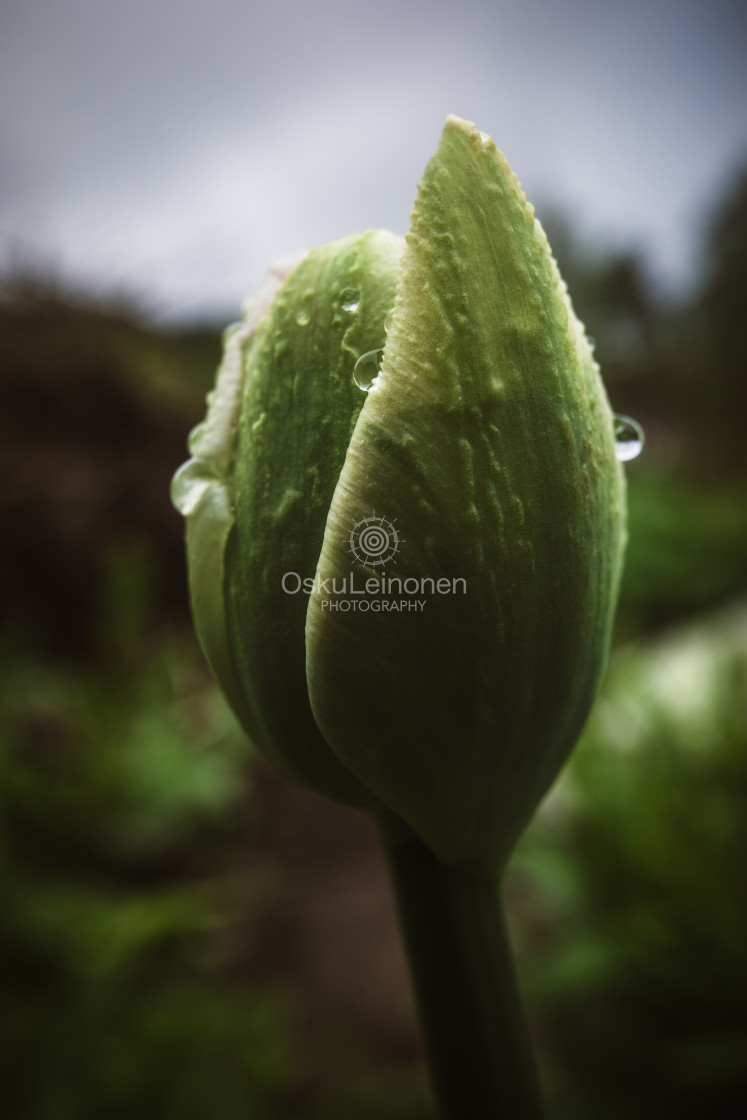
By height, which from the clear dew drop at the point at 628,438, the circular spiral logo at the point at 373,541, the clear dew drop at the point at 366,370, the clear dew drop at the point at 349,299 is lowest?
the circular spiral logo at the point at 373,541

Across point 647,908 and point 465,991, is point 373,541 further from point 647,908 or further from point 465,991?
point 647,908

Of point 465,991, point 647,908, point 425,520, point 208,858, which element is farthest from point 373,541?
point 208,858

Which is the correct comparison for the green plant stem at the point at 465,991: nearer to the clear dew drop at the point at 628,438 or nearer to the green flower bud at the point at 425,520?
the green flower bud at the point at 425,520

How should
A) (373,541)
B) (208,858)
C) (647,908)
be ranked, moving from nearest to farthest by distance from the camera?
1. (373,541)
2. (647,908)
3. (208,858)

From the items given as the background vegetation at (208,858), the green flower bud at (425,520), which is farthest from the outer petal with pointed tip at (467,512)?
the background vegetation at (208,858)

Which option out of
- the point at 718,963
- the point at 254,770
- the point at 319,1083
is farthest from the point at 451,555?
the point at 254,770

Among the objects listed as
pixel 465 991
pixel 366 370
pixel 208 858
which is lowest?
pixel 465 991

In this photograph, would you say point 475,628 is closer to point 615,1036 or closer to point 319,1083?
point 615,1036

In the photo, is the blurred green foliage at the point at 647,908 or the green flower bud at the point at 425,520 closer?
the green flower bud at the point at 425,520
